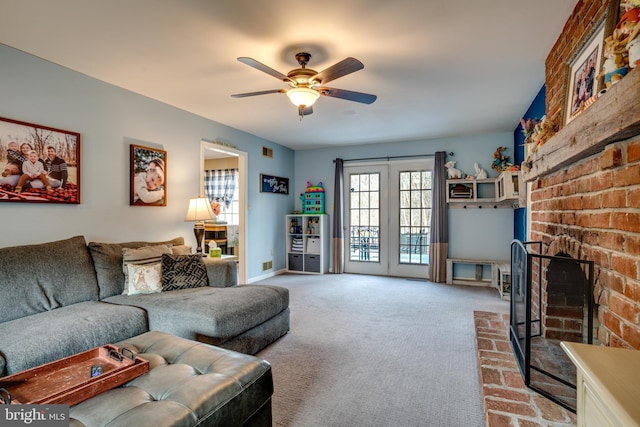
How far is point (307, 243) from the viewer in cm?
607

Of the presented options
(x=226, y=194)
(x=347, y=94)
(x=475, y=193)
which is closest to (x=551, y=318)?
(x=347, y=94)

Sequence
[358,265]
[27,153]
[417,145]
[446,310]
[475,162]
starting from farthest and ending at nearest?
1. [358,265]
2. [417,145]
3. [475,162]
4. [446,310]
5. [27,153]

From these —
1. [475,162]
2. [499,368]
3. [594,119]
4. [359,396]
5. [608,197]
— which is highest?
[475,162]

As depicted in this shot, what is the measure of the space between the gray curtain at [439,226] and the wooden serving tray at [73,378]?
4.71 m

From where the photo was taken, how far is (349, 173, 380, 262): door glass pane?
592 centimetres

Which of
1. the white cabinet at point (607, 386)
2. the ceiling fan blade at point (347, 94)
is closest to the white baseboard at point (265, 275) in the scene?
the ceiling fan blade at point (347, 94)

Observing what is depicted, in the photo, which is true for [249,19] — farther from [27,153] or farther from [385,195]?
[385,195]

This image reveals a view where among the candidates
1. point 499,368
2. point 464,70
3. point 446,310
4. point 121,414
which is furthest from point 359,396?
point 464,70

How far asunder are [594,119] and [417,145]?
14.4 ft

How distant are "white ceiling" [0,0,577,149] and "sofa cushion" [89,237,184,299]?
62.2 inches

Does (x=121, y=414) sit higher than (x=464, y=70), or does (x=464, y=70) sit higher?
(x=464, y=70)

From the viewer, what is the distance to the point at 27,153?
2.57m

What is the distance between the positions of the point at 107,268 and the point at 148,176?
1.15 meters

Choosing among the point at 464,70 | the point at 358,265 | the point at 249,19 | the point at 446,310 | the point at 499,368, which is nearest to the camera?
the point at 499,368
